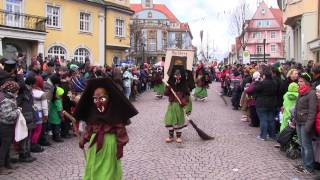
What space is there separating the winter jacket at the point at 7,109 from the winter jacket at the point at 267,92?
5.61 metres

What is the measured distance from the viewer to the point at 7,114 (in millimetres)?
7836

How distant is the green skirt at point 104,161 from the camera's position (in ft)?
18.8

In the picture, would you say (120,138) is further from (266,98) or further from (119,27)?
(119,27)

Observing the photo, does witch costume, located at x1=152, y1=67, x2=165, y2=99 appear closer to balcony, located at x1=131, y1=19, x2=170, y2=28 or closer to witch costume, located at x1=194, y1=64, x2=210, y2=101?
witch costume, located at x1=194, y1=64, x2=210, y2=101

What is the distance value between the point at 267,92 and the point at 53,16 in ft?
81.8

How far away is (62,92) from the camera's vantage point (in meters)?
10.8

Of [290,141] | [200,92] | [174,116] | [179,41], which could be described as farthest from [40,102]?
[179,41]

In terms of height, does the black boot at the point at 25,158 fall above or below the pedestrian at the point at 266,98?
below

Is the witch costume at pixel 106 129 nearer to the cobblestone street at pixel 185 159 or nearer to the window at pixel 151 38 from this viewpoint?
the cobblestone street at pixel 185 159

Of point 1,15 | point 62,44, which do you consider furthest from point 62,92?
point 62,44

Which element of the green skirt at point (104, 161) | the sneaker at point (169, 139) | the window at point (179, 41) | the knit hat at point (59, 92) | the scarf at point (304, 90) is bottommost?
the sneaker at point (169, 139)

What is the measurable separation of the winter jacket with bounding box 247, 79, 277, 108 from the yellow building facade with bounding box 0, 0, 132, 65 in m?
15.9

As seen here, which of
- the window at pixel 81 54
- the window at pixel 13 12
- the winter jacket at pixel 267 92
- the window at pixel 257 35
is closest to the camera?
the winter jacket at pixel 267 92

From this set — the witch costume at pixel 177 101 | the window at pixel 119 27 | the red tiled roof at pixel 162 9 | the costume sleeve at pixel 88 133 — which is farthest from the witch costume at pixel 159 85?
the red tiled roof at pixel 162 9
